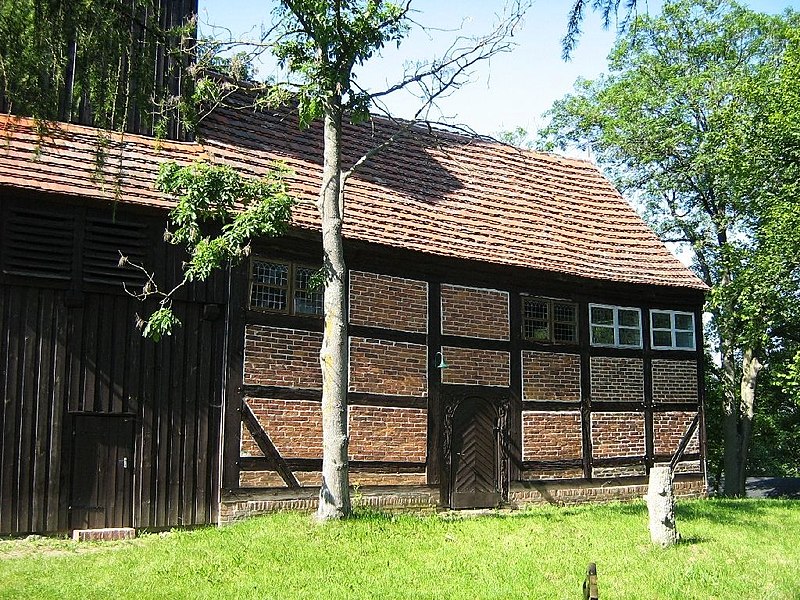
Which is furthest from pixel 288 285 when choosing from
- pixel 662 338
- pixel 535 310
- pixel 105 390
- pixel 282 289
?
pixel 662 338

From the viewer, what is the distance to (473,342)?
47.9 ft

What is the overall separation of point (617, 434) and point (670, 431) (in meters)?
1.34

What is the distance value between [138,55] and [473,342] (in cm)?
1004

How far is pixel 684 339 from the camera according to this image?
17.1 metres

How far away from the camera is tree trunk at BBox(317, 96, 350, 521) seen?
10984mm

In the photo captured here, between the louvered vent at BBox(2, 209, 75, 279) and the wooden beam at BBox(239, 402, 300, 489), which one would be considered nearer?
the louvered vent at BBox(2, 209, 75, 279)

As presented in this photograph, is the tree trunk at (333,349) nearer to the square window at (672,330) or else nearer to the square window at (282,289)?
the square window at (282,289)

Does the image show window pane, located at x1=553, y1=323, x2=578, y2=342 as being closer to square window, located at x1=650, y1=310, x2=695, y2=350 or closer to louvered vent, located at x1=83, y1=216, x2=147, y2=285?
square window, located at x1=650, y1=310, x2=695, y2=350

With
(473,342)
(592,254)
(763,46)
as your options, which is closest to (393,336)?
(473,342)

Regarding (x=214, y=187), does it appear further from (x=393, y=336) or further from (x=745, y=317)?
(x=745, y=317)

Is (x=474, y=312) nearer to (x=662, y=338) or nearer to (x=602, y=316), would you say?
(x=602, y=316)

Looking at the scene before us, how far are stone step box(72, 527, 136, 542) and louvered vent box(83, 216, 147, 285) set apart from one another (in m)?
3.23

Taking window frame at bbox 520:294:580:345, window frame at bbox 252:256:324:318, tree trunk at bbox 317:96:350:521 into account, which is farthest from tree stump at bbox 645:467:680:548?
window frame at bbox 252:256:324:318

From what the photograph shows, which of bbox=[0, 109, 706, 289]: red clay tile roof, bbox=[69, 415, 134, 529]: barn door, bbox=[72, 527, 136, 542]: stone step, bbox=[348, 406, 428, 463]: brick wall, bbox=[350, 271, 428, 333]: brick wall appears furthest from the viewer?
bbox=[350, 271, 428, 333]: brick wall
